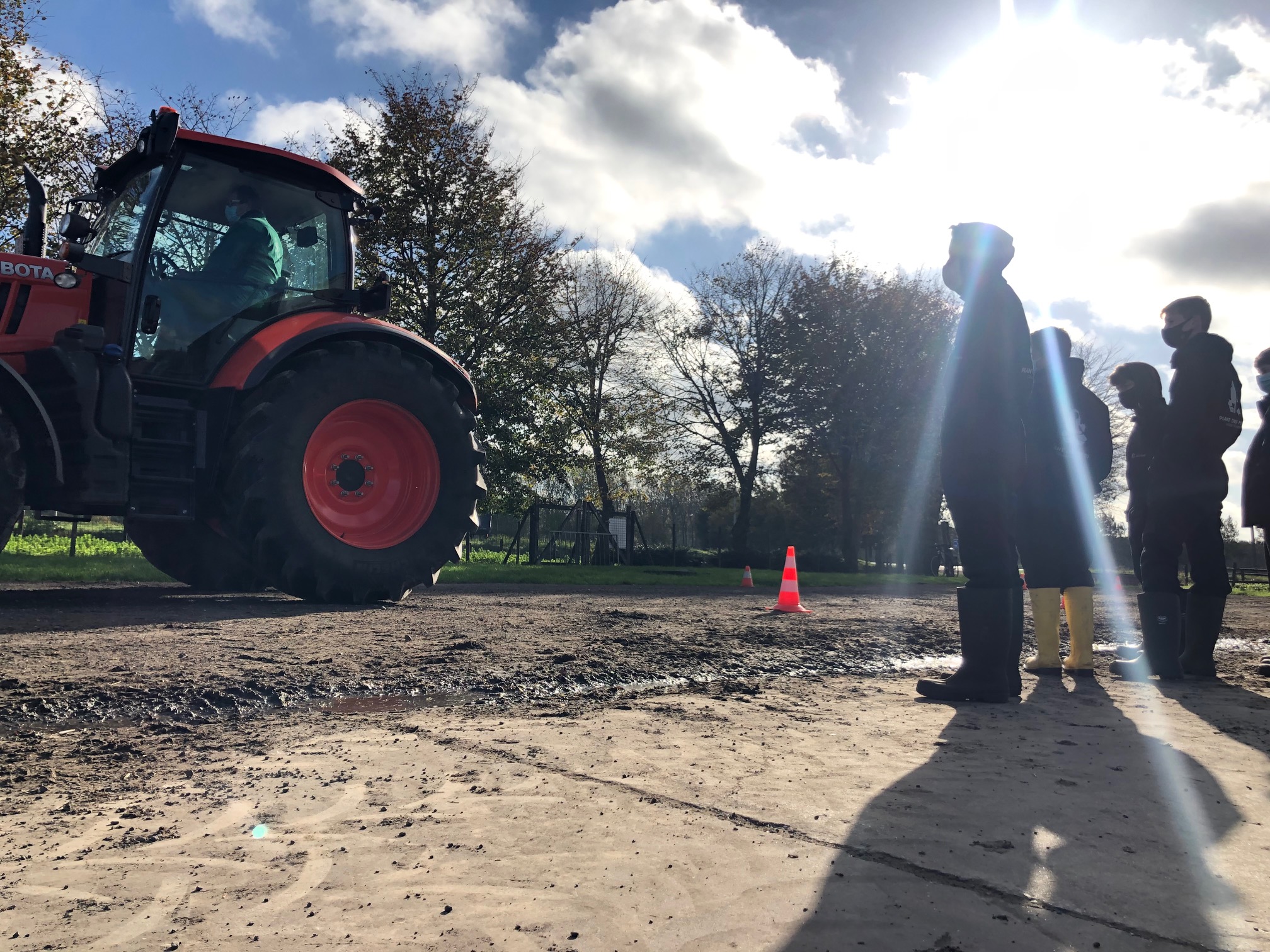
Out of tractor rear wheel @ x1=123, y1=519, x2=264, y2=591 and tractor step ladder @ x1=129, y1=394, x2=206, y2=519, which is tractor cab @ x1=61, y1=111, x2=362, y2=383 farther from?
tractor rear wheel @ x1=123, y1=519, x2=264, y2=591

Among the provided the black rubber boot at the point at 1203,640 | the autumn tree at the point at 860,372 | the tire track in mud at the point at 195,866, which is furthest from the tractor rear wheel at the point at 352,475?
the autumn tree at the point at 860,372

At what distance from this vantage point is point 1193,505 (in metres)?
4.94

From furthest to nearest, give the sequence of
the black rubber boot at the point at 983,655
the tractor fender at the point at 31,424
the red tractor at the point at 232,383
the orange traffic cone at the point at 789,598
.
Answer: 1. the orange traffic cone at the point at 789,598
2. the red tractor at the point at 232,383
3. the tractor fender at the point at 31,424
4. the black rubber boot at the point at 983,655

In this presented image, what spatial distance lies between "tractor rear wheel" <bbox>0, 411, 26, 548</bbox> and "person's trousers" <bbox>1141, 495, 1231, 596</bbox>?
633 cm

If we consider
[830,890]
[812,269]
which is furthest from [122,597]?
[812,269]

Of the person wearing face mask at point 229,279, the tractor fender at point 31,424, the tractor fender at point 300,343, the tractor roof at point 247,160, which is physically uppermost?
the tractor roof at point 247,160

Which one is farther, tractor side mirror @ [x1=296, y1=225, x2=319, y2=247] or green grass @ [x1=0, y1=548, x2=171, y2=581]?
green grass @ [x1=0, y1=548, x2=171, y2=581]

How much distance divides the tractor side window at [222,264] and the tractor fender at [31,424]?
720mm

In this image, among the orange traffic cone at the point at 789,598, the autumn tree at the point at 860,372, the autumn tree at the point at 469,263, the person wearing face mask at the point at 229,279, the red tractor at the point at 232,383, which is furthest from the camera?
the autumn tree at the point at 860,372

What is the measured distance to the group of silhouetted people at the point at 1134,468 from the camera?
4.09 m

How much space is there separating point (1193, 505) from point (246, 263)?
6.24m

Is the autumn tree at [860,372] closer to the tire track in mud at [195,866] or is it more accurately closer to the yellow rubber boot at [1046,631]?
the yellow rubber boot at [1046,631]

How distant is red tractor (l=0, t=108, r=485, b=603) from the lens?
5.12 metres

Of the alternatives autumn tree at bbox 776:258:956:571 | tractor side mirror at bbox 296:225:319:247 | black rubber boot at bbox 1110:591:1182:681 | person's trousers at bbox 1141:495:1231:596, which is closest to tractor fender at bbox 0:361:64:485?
tractor side mirror at bbox 296:225:319:247
